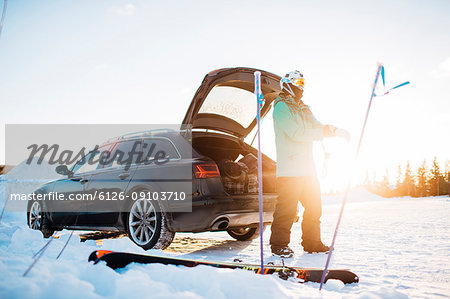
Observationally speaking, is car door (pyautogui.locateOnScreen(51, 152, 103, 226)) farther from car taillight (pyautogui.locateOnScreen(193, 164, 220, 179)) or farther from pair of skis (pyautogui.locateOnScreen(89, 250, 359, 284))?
pair of skis (pyautogui.locateOnScreen(89, 250, 359, 284))

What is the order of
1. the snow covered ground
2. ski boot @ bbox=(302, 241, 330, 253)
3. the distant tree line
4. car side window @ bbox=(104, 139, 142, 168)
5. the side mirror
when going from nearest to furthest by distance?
the snow covered ground, ski boot @ bbox=(302, 241, 330, 253), car side window @ bbox=(104, 139, 142, 168), the side mirror, the distant tree line

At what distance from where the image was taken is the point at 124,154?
15.8 ft

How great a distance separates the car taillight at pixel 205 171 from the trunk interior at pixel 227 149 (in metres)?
0.54

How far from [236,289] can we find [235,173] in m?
2.32

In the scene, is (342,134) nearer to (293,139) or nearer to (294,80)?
(293,139)

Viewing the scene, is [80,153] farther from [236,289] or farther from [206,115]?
[236,289]

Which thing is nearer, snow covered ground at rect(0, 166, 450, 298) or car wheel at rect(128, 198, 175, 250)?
snow covered ground at rect(0, 166, 450, 298)

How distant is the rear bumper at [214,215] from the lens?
3.74m

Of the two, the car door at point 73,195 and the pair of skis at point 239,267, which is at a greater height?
the car door at point 73,195

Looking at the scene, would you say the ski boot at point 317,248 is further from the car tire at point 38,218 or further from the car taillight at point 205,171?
the car tire at point 38,218

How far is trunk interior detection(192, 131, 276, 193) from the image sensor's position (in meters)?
4.73


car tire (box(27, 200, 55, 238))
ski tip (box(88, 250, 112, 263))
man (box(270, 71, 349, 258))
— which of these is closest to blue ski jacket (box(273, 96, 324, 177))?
man (box(270, 71, 349, 258))

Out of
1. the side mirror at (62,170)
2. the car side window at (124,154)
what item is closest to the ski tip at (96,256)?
the car side window at (124,154)

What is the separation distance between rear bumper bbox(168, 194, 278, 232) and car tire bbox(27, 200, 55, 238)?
11.2 feet
